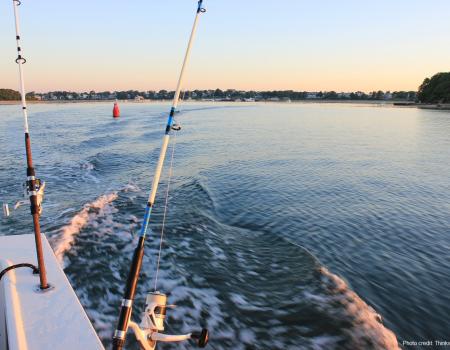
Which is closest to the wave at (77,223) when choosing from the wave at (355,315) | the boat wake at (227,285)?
the boat wake at (227,285)

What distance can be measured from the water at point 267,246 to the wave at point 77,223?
0.04m

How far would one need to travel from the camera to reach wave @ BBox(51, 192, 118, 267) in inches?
285

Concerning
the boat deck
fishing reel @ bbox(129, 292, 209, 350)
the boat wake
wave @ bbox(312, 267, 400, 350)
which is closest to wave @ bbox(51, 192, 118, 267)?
the boat wake

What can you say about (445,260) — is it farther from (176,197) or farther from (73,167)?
(73,167)

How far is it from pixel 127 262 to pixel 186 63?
468 centimetres

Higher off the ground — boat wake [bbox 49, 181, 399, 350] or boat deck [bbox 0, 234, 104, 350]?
boat deck [bbox 0, 234, 104, 350]

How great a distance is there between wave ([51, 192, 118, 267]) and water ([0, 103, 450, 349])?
0.04m

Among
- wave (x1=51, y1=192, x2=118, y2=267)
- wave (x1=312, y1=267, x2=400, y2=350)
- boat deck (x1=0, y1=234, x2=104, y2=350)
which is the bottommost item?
wave (x1=312, y1=267, x2=400, y2=350)

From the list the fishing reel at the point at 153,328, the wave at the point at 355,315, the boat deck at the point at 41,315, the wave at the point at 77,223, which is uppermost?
the fishing reel at the point at 153,328

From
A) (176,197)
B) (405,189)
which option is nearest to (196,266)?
(176,197)

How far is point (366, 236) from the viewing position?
8688 mm

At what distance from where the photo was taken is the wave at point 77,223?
7227mm

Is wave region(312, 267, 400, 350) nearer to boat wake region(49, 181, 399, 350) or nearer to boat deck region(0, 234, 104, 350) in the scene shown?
boat wake region(49, 181, 399, 350)

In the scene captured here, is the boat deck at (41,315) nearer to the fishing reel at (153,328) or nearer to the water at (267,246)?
the fishing reel at (153,328)
